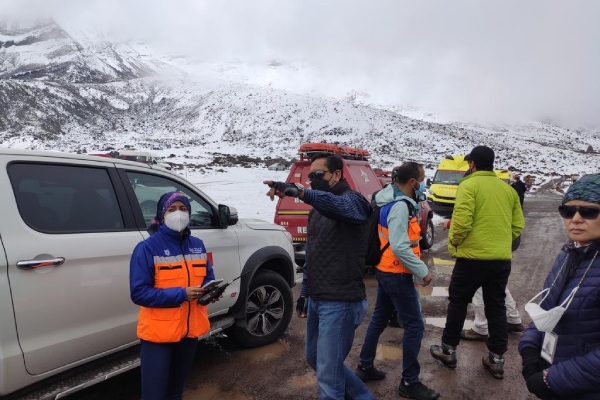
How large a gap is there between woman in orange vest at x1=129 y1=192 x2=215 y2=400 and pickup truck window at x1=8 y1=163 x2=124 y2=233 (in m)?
0.66

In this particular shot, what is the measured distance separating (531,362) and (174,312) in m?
1.92

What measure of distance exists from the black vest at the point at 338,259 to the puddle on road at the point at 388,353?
1781 mm

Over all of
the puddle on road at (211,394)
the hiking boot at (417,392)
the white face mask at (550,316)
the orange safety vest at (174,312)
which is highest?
the white face mask at (550,316)

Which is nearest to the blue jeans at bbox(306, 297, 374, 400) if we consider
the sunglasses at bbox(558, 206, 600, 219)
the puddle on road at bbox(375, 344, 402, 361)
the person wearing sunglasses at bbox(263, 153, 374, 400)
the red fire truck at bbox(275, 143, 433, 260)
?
the person wearing sunglasses at bbox(263, 153, 374, 400)

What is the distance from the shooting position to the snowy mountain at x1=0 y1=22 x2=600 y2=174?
7419cm

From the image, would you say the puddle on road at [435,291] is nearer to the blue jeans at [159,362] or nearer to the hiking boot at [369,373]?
the hiking boot at [369,373]

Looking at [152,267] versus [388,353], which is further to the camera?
[388,353]

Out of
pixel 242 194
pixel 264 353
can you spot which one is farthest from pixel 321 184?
pixel 242 194

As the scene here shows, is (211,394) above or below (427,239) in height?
below

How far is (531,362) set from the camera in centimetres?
192

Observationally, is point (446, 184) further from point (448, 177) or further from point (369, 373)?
point (369, 373)

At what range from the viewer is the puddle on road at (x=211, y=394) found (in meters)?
3.50

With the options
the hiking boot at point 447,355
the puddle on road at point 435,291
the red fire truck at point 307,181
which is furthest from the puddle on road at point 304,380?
the red fire truck at point 307,181

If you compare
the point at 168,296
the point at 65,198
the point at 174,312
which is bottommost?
the point at 174,312
